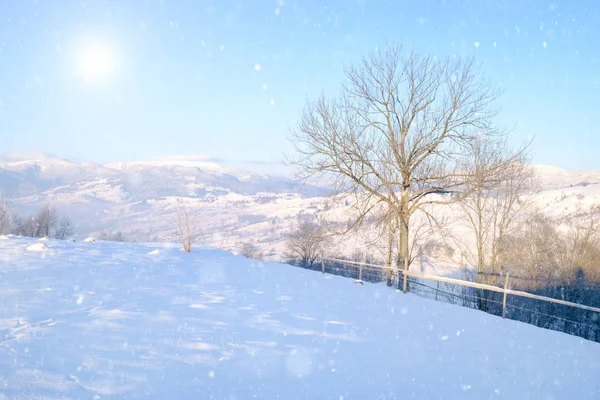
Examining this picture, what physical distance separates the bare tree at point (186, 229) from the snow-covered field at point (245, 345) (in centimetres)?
528

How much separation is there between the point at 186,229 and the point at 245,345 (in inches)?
412

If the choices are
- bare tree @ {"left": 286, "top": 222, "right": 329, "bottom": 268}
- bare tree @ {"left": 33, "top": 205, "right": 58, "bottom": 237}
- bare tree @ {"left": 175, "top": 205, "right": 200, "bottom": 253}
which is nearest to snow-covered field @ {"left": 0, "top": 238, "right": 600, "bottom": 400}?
bare tree @ {"left": 175, "top": 205, "right": 200, "bottom": 253}

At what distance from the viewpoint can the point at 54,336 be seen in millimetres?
4078

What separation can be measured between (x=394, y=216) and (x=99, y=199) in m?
204

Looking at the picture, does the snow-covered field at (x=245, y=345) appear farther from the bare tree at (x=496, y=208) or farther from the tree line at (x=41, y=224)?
the tree line at (x=41, y=224)

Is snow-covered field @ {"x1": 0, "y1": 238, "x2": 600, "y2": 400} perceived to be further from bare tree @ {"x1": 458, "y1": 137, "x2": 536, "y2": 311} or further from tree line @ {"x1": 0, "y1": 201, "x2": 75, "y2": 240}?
tree line @ {"x1": 0, "y1": 201, "x2": 75, "y2": 240}

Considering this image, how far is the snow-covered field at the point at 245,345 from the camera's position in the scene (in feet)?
11.5

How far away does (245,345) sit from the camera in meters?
4.57

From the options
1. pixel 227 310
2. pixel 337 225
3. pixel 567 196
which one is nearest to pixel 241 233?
pixel 567 196

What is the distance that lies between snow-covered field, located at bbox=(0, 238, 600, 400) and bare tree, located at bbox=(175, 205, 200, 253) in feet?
17.3

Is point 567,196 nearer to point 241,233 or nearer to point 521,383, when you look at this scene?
point 521,383

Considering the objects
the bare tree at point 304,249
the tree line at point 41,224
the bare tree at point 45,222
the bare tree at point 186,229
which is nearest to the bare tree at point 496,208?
the bare tree at point 186,229

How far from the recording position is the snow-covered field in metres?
3.51

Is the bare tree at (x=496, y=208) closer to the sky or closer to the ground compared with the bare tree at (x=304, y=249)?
closer to the sky
